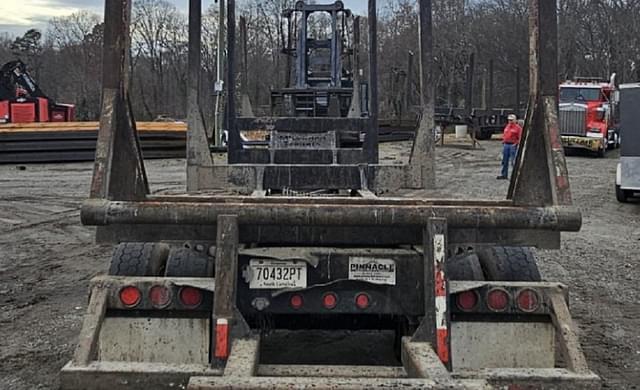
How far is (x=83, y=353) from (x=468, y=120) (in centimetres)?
2503

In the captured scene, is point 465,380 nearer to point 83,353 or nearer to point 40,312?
point 83,353

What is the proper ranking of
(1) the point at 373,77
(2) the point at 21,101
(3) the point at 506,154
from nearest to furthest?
1. (1) the point at 373,77
2. (3) the point at 506,154
3. (2) the point at 21,101

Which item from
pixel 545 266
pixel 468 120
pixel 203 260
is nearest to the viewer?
pixel 203 260

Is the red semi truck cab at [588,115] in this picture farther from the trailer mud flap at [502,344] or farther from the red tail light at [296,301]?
the red tail light at [296,301]

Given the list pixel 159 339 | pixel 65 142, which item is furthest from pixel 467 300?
pixel 65 142

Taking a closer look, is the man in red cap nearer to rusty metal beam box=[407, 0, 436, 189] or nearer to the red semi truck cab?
the red semi truck cab

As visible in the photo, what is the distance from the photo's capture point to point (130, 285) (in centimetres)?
381

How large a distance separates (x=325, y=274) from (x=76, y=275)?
16.3ft

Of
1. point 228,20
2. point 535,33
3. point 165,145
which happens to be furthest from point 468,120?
point 535,33

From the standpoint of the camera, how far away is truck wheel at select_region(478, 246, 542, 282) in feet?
13.6

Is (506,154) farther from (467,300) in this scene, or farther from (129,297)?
(129,297)

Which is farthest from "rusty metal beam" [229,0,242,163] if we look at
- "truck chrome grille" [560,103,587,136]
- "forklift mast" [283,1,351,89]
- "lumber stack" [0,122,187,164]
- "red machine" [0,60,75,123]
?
"red machine" [0,60,75,123]

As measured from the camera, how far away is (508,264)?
418 cm

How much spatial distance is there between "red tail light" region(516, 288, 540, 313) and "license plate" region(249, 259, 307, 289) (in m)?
1.09
